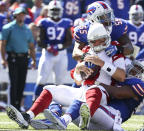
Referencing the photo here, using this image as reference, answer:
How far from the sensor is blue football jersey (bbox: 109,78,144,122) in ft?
17.2

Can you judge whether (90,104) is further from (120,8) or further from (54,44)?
(120,8)

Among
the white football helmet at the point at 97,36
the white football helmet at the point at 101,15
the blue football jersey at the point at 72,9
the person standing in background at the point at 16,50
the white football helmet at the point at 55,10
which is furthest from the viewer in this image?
the blue football jersey at the point at 72,9

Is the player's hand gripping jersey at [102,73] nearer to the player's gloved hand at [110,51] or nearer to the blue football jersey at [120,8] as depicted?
the player's gloved hand at [110,51]

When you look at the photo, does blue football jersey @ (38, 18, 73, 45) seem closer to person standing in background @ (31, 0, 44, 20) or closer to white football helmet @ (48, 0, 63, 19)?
white football helmet @ (48, 0, 63, 19)

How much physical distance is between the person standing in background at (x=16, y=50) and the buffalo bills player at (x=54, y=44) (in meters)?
0.25

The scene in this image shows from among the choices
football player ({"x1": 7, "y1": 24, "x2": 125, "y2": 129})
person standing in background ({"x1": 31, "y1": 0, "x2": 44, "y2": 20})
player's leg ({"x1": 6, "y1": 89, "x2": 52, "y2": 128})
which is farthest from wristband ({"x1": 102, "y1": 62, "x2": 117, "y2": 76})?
person standing in background ({"x1": 31, "y1": 0, "x2": 44, "y2": 20})

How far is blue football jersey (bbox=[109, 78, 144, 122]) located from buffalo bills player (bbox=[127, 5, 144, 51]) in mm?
4069

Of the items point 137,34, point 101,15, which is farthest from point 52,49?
point 101,15

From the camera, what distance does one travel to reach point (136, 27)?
31.4ft

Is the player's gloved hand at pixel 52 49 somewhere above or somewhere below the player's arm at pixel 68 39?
below

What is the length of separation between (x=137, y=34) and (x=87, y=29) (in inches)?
154

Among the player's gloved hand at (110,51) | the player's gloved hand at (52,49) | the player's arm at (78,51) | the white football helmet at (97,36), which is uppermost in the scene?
the white football helmet at (97,36)

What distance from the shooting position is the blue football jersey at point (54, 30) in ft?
A: 29.4

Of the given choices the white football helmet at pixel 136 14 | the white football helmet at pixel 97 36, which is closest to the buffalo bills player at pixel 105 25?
the white football helmet at pixel 97 36
